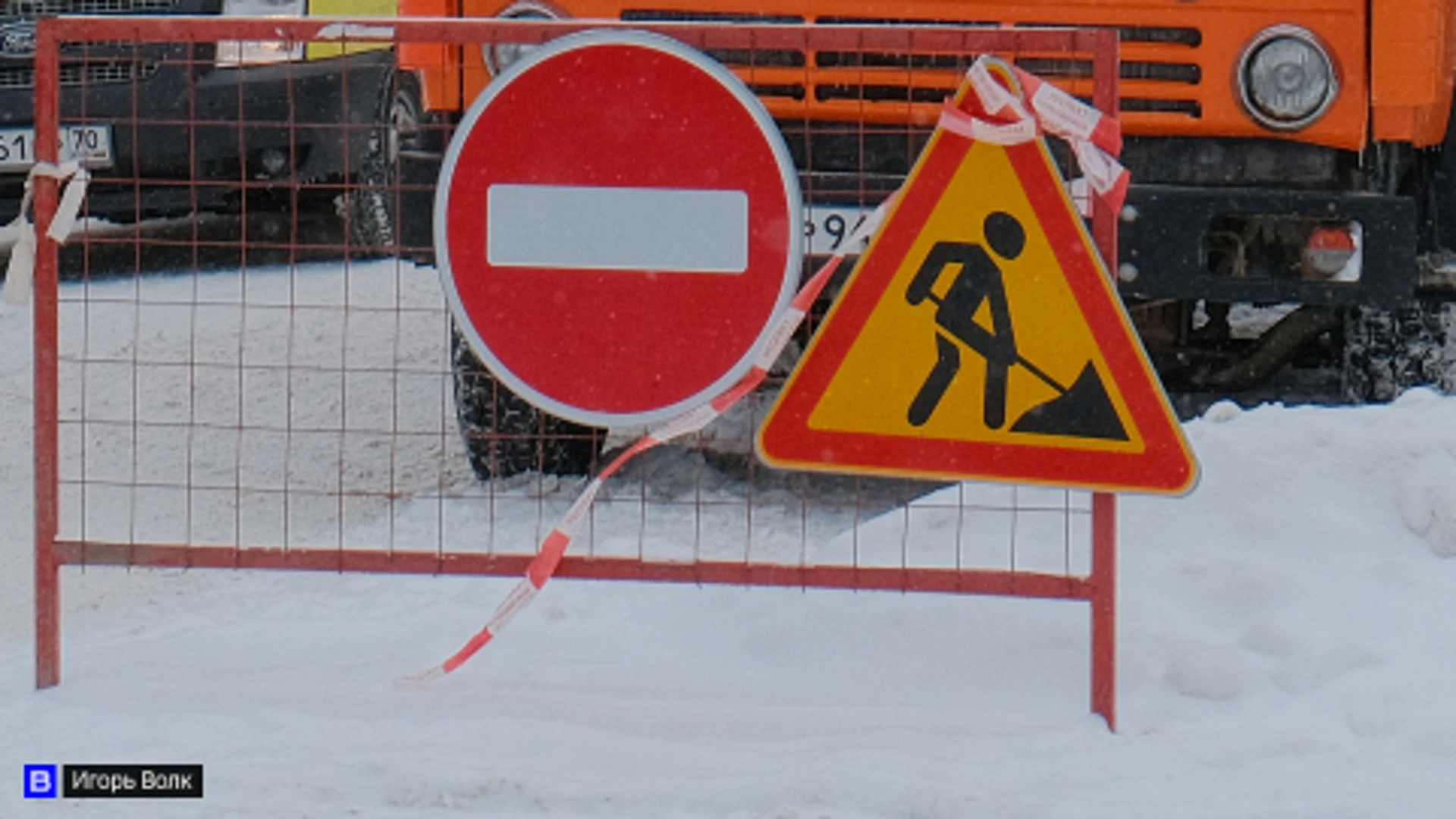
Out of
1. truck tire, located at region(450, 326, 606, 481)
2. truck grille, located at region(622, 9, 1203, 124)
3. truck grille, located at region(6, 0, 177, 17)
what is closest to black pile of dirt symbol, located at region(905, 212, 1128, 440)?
truck grille, located at region(622, 9, 1203, 124)

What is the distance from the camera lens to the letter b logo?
3.94m

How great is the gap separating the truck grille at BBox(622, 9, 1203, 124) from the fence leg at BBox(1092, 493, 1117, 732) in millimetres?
1875

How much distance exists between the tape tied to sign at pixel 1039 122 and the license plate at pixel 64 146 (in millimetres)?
4682

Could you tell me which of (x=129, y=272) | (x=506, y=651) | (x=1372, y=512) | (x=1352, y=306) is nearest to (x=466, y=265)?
(x=506, y=651)

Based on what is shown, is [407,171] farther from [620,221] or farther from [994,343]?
[994,343]

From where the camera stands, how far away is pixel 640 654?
470 centimetres

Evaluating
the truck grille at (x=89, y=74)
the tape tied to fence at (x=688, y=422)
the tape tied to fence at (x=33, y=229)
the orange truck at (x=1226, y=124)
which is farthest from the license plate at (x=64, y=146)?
the tape tied to fence at (x=688, y=422)

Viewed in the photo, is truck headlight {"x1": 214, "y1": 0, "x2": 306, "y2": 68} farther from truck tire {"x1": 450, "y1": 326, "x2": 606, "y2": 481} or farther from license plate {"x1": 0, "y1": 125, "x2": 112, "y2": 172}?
truck tire {"x1": 450, "y1": 326, "x2": 606, "y2": 481}

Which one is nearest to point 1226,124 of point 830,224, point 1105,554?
point 830,224

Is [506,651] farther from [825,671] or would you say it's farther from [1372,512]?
[1372,512]

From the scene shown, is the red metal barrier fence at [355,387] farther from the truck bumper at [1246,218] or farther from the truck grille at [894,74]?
the truck bumper at [1246,218]

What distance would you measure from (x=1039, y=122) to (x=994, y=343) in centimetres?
43

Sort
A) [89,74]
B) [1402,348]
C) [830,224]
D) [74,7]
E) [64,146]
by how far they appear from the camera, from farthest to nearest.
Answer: [74,7]
[89,74]
[64,146]
[1402,348]
[830,224]

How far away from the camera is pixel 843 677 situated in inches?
182
